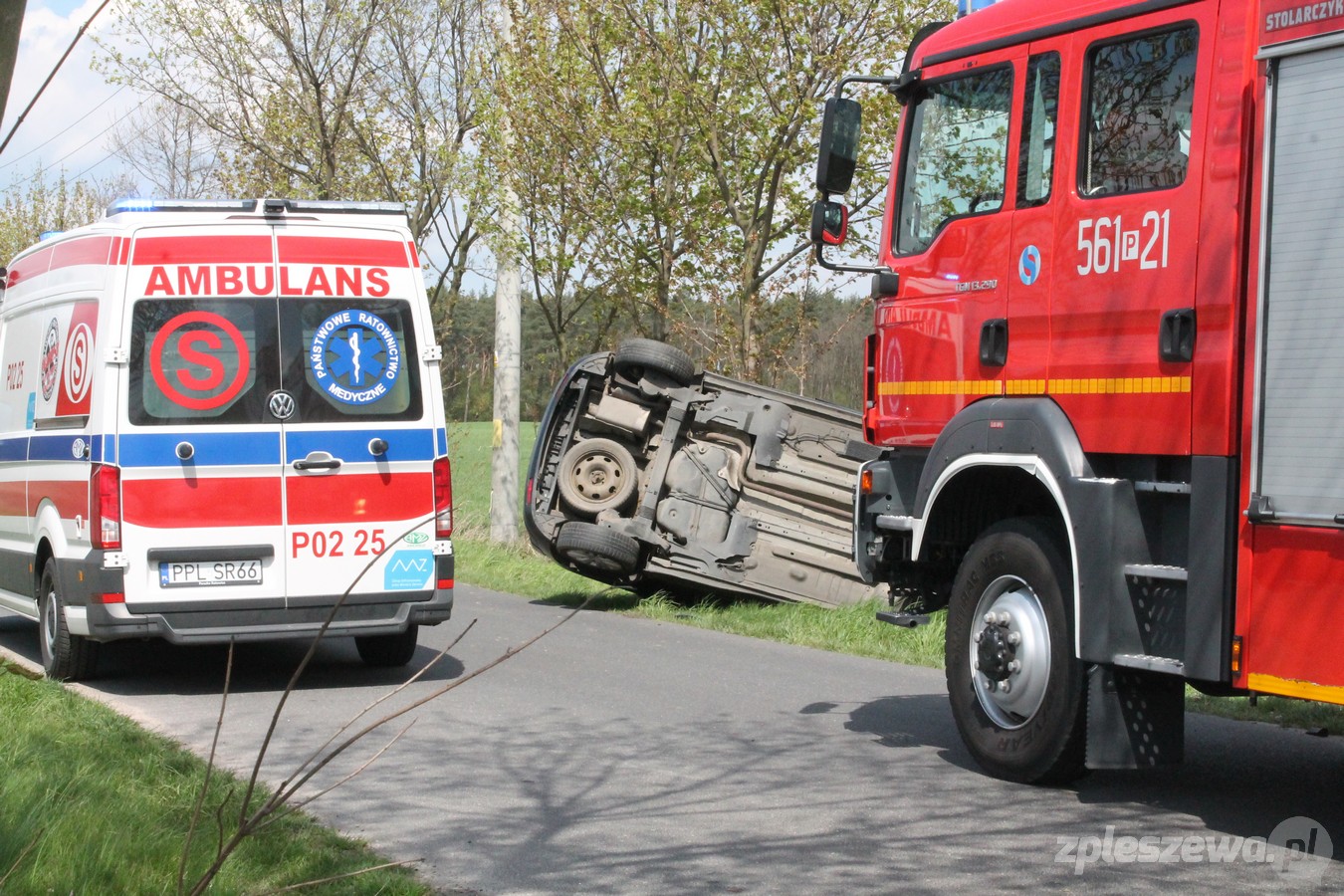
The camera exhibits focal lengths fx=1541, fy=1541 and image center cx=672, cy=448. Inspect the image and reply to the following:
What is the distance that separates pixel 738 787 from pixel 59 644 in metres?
4.70

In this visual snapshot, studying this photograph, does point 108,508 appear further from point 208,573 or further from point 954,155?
point 954,155

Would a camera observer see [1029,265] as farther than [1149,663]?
Yes

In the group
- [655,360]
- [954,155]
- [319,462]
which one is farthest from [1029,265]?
[655,360]

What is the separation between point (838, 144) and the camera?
278 inches

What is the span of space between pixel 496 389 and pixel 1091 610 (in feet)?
46.4

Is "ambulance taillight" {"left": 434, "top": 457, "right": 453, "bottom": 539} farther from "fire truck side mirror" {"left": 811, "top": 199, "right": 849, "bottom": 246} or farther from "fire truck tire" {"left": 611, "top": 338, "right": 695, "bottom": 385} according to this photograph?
"fire truck tire" {"left": 611, "top": 338, "right": 695, "bottom": 385}

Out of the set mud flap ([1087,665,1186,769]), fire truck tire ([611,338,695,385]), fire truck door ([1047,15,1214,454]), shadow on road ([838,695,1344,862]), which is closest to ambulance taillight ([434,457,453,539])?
shadow on road ([838,695,1344,862])

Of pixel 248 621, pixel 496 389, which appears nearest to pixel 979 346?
pixel 248 621

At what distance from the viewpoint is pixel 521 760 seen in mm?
6797

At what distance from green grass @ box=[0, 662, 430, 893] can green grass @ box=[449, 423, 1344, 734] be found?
203 centimetres

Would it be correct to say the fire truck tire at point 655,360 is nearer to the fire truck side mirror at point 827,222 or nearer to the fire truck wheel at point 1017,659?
the fire truck side mirror at point 827,222

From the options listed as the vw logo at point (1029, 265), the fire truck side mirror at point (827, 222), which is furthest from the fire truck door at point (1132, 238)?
the fire truck side mirror at point (827, 222)

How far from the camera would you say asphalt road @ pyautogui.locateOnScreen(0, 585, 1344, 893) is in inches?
199

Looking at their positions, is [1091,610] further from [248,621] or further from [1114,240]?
[248,621]
